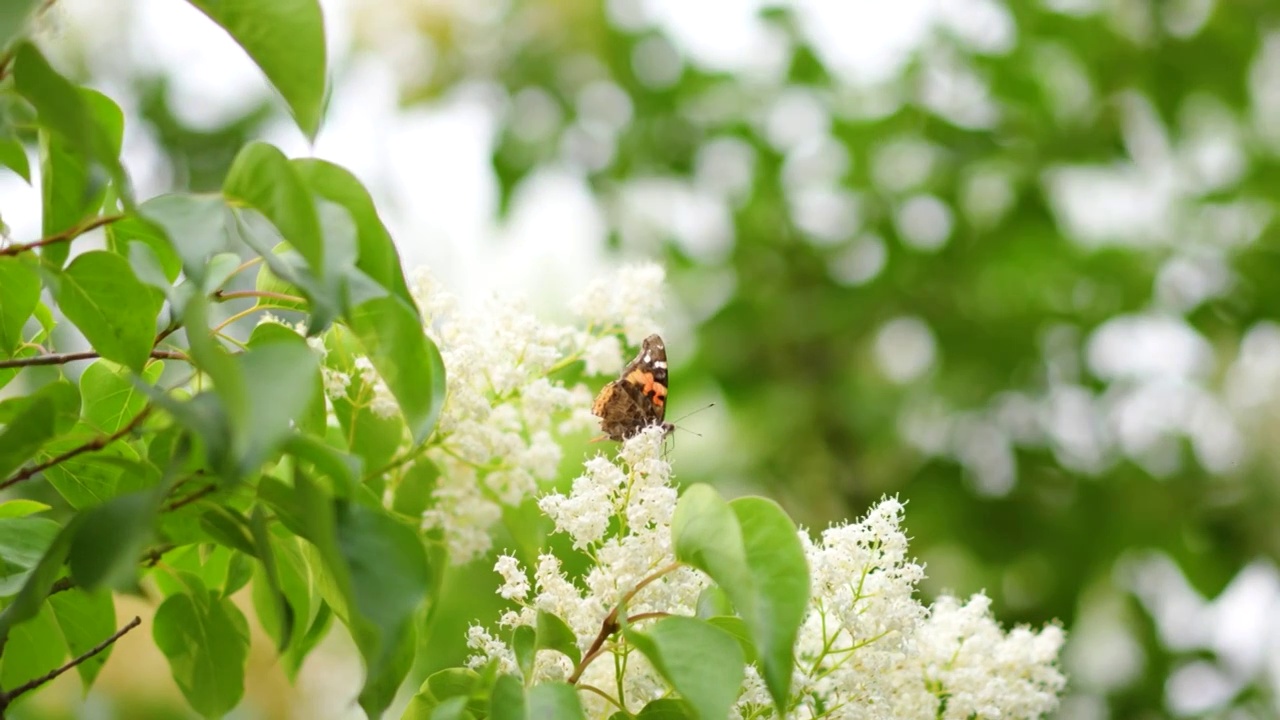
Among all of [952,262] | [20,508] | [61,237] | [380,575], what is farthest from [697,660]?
[952,262]

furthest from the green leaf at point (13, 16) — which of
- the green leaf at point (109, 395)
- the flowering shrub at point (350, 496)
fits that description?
the green leaf at point (109, 395)

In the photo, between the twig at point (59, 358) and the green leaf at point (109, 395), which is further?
the green leaf at point (109, 395)

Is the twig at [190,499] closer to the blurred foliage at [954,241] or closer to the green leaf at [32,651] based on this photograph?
the green leaf at [32,651]

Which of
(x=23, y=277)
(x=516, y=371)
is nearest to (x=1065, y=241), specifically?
(x=516, y=371)

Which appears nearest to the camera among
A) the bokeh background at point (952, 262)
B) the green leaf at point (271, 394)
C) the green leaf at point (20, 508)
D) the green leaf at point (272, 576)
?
the green leaf at point (271, 394)

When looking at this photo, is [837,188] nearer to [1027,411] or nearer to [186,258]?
[1027,411]

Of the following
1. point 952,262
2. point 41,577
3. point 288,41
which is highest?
Answer: point 952,262

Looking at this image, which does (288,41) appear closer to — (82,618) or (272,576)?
(272,576)
